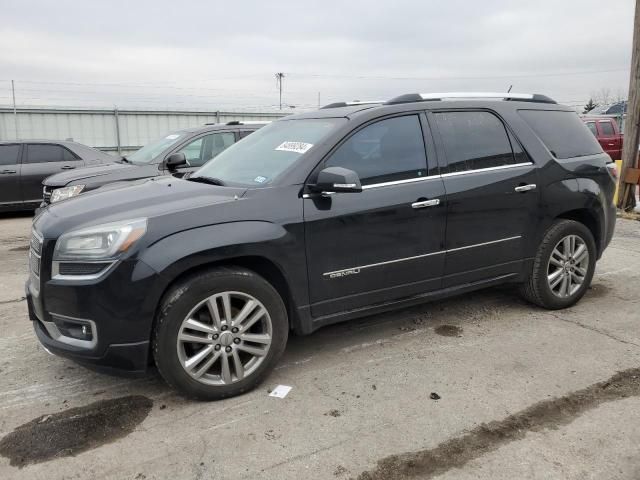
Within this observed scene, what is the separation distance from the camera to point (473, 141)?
4.19 meters

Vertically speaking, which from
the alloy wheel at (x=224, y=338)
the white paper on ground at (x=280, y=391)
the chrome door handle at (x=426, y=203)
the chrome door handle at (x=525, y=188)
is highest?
the chrome door handle at (x=525, y=188)

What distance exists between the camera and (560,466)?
261 centimetres

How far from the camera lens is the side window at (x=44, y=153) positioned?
10508mm

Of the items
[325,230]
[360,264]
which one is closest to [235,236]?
[325,230]

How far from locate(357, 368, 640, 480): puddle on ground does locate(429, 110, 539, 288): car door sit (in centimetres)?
118

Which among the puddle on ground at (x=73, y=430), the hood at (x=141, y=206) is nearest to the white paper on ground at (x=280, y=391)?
the puddle on ground at (x=73, y=430)

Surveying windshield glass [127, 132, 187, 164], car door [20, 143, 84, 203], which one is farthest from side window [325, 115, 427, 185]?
car door [20, 143, 84, 203]

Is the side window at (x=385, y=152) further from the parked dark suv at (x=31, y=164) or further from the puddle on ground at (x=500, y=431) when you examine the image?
the parked dark suv at (x=31, y=164)

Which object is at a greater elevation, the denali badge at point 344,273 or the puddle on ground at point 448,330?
the denali badge at point 344,273

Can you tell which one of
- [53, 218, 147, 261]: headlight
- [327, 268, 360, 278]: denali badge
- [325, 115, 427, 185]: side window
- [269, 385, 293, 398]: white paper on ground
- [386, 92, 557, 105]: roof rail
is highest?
[386, 92, 557, 105]: roof rail

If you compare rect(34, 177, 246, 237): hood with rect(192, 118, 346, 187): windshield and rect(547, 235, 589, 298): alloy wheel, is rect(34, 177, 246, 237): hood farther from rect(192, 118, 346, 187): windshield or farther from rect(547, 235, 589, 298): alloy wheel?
rect(547, 235, 589, 298): alloy wheel

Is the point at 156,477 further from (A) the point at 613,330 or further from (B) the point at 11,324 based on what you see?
(A) the point at 613,330

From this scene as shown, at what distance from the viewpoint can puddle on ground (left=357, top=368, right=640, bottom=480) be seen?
2.61 meters

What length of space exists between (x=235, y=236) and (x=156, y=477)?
4.32ft
